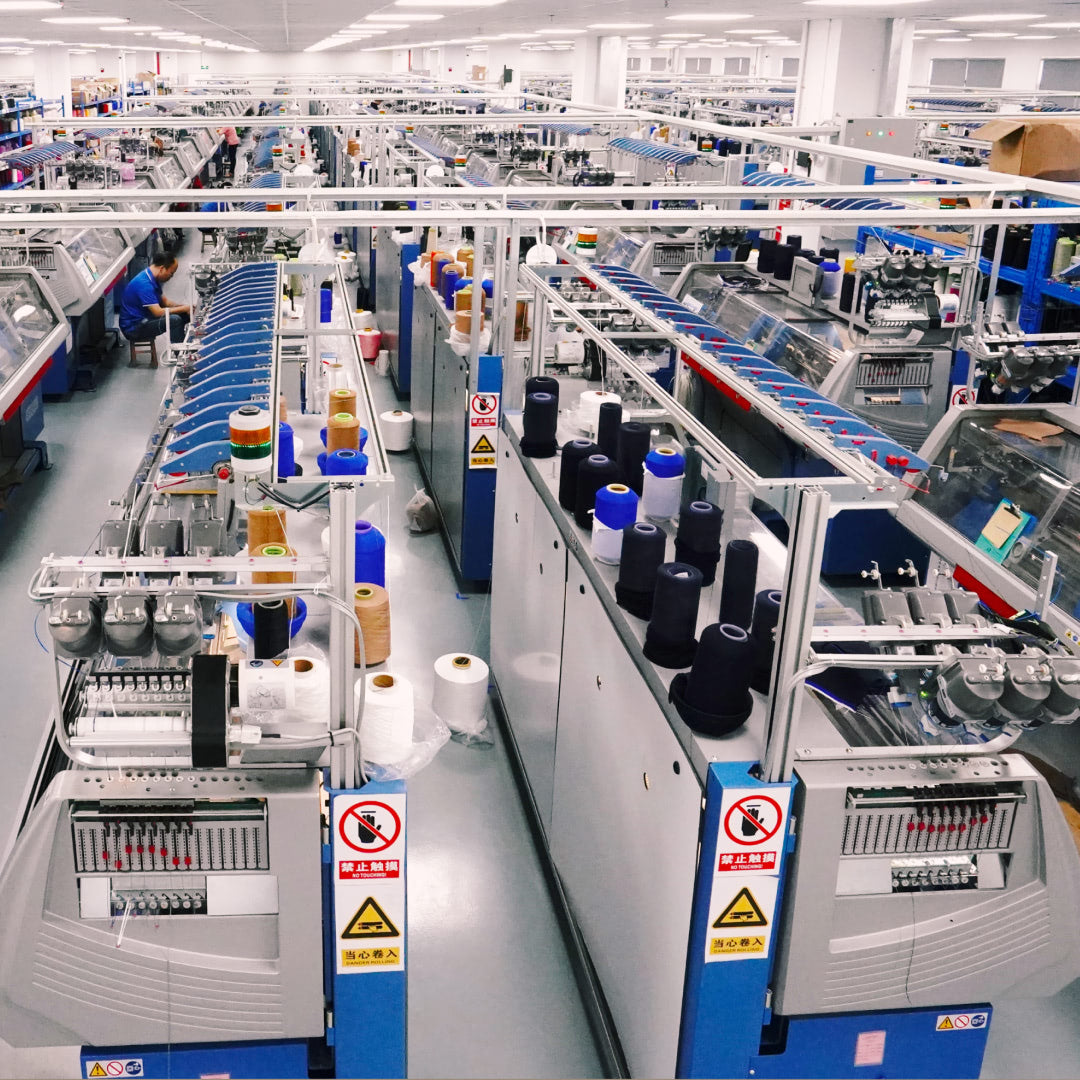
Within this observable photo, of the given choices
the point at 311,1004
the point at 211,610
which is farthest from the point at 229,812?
the point at 211,610

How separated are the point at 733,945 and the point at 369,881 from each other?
2.68 ft

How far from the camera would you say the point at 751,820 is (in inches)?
89.1

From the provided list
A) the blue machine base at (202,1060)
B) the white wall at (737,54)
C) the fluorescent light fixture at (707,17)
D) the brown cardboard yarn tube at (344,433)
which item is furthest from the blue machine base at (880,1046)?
the white wall at (737,54)

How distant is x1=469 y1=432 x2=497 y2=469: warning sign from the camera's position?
5.48 m

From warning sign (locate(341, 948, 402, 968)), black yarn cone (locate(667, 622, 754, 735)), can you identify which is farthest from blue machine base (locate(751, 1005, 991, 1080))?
warning sign (locate(341, 948, 402, 968))

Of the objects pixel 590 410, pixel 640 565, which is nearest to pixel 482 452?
pixel 590 410

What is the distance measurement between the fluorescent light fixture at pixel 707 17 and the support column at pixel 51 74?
13.5m

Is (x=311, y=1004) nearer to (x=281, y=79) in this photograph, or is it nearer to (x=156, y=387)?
(x=156, y=387)

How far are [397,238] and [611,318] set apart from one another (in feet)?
12.8

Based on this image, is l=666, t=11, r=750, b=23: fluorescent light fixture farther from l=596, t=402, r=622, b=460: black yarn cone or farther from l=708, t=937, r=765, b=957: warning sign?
l=708, t=937, r=765, b=957: warning sign

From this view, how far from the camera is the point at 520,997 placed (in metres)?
3.34

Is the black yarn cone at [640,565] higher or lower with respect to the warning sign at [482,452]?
higher

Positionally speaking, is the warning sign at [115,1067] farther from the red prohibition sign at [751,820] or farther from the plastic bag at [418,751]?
the red prohibition sign at [751,820]

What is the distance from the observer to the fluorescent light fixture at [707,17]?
11.7 metres
